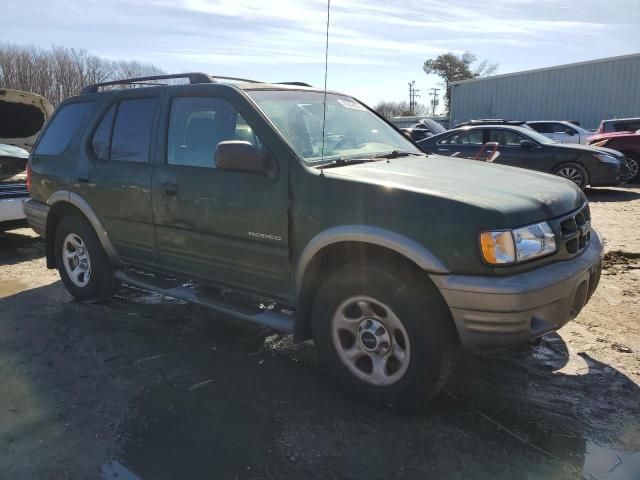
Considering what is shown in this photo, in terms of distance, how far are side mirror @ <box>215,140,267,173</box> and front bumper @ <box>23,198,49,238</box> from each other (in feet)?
9.07

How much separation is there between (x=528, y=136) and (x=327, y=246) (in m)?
9.34

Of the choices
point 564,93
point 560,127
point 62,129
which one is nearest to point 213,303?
point 62,129

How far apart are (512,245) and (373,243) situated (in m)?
0.72

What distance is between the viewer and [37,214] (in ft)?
17.6

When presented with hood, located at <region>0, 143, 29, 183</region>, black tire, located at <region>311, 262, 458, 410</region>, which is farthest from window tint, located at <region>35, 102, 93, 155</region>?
black tire, located at <region>311, 262, 458, 410</region>

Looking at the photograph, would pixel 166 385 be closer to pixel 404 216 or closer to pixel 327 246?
pixel 327 246

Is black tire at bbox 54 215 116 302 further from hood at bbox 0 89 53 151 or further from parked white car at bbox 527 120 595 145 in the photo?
parked white car at bbox 527 120 595 145

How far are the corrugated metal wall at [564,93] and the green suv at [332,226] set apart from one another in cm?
2657

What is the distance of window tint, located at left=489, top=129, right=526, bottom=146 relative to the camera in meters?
11.4

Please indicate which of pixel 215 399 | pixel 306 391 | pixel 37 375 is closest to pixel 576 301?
pixel 306 391

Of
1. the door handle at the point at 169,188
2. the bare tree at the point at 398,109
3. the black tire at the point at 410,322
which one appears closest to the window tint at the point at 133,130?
the door handle at the point at 169,188

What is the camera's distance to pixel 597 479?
101 inches

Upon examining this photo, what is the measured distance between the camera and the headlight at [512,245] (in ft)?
8.81

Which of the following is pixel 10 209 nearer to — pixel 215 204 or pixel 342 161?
pixel 215 204
